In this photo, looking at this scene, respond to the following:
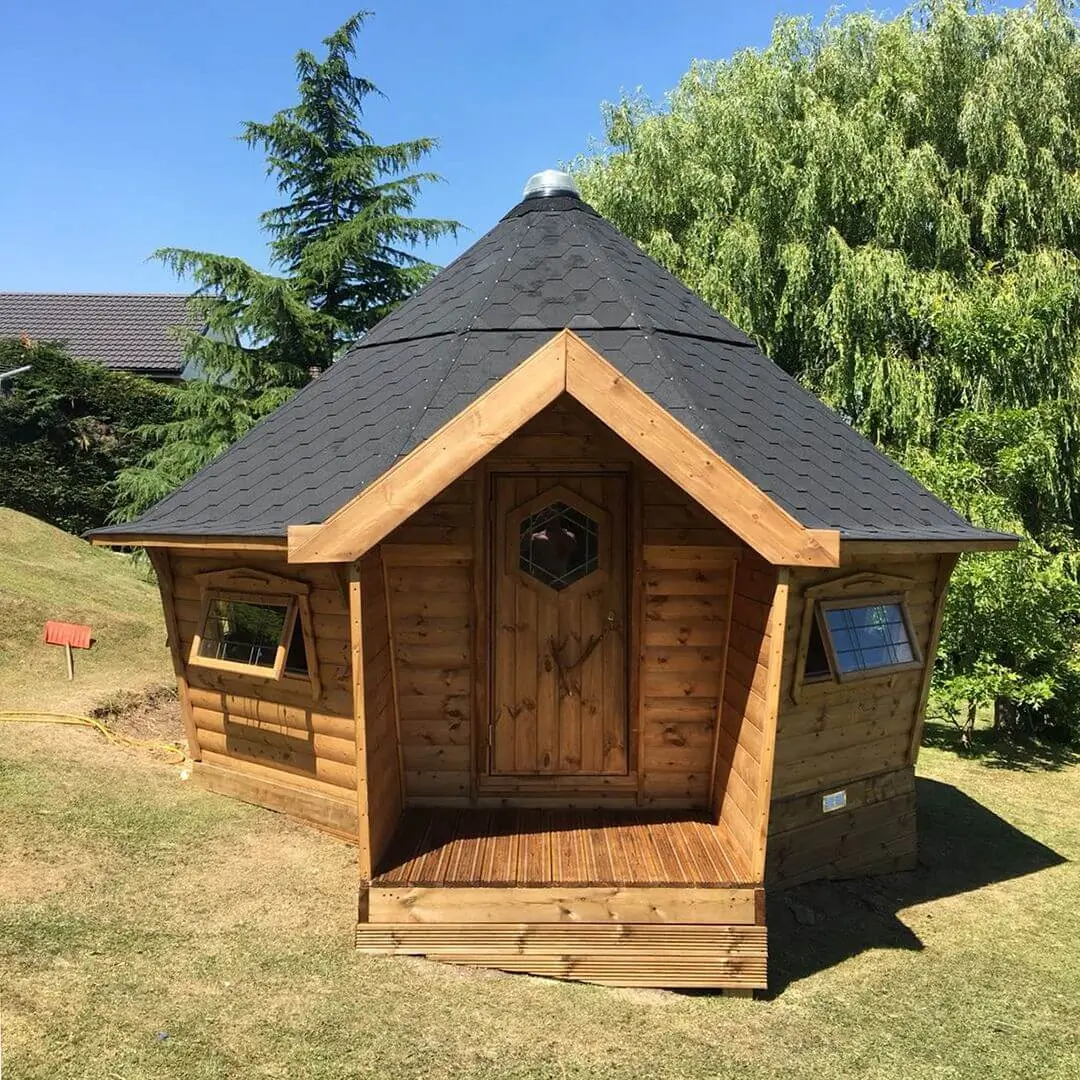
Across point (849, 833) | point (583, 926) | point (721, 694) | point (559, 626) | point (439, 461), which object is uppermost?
Result: point (439, 461)

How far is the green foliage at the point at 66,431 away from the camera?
18.8 meters

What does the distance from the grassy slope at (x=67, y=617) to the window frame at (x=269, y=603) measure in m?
3.83

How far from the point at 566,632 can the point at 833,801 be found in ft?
7.96

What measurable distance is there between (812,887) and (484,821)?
2.61 meters

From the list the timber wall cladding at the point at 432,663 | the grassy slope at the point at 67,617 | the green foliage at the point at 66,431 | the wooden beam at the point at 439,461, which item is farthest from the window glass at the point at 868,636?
the green foliage at the point at 66,431

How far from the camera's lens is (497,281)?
6.54 m

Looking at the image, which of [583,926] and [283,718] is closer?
[583,926]

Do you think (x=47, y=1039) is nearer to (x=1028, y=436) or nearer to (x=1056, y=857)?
(x=1056, y=857)

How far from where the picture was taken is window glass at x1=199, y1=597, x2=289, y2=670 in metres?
5.95

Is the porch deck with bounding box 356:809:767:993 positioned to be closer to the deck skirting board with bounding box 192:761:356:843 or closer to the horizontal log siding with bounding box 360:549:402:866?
the horizontal log siding with bounding box 360:549:402:866

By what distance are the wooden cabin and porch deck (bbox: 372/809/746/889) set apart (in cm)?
2

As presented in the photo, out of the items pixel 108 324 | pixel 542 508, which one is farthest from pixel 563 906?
pixel 108 324

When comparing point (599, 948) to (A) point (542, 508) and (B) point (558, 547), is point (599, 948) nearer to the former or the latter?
(B) point (558, 547)

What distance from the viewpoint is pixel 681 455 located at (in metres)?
4.21
